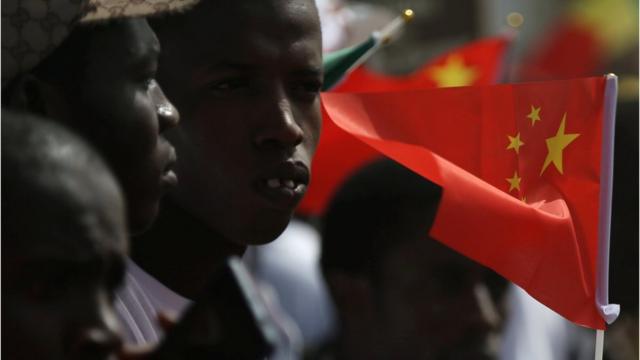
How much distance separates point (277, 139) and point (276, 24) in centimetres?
28

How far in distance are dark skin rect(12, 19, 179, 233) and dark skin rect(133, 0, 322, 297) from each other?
0.54m

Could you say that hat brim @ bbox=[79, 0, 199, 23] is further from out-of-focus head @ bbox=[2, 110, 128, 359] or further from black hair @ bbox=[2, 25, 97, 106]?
out-of-focus head @ bbox=[2, 110, 128, 359]

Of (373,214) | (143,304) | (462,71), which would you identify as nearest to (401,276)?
(373,214)

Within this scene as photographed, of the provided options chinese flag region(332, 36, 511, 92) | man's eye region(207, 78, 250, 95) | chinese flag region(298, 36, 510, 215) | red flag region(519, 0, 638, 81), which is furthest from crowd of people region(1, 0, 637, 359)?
red flag region(519, 0, 638, 81)

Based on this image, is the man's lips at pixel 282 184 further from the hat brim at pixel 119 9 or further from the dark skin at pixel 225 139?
the hat brim at pixel 119 9

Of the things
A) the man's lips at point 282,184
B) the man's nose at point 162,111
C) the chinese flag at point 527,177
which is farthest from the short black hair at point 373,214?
the man's nose at point 162,111

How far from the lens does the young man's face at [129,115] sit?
3.36 metres

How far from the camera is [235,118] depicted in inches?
160

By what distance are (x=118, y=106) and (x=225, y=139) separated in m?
0.69

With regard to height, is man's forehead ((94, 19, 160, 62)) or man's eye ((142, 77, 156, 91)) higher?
man's forehead ((94, 19, 160, 62))

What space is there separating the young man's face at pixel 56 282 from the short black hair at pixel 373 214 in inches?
114

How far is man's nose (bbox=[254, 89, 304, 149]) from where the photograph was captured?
4023 millimetres

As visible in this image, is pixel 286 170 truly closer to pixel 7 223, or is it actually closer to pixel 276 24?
pixel 276 24

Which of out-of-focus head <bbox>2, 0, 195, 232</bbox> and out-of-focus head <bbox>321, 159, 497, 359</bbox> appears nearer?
out-of-focus head <bbox>2, 0, 195, 232</bbox>
